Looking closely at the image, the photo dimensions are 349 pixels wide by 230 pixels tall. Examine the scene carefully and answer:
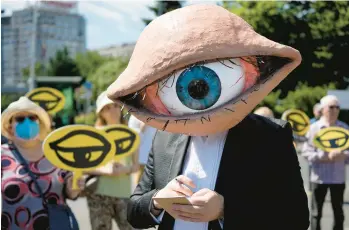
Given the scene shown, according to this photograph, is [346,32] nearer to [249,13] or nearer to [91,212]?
[249,13]

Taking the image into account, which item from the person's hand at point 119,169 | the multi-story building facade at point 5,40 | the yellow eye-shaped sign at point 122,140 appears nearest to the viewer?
the yellow eye-shaped sign at point 122,140

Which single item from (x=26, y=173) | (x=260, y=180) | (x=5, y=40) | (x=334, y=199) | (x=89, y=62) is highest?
(x=89, y=62)

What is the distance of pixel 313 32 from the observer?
49.3 feet

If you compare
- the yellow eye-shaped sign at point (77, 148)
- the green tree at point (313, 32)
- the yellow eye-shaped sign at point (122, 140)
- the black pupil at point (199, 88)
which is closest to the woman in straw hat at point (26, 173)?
the yellow eye-shaped sign at point (77, 148)

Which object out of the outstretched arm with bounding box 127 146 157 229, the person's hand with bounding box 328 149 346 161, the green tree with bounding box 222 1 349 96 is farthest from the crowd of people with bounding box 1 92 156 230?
the green tree with bounding box 222 1 349 96

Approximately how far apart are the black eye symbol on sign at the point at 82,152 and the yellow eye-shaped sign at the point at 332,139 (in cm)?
248

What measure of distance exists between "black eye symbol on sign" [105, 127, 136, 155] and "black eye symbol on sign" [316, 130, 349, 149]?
2044 millimetres

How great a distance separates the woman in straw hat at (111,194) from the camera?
4203 millimetres

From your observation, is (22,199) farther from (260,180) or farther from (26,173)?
(260,180)

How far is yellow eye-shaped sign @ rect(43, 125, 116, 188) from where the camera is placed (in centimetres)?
327

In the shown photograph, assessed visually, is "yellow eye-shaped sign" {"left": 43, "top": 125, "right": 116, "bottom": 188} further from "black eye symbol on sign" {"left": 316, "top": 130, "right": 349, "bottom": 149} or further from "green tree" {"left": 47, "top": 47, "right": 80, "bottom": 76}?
"green tree" {"left": 47, "top": 47, "right": 80, "bottom": 76}

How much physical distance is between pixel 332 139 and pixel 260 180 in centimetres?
344

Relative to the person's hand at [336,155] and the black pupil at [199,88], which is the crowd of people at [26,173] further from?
the person's hand at [336,155]

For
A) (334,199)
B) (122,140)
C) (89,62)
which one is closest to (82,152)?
(122,140)
